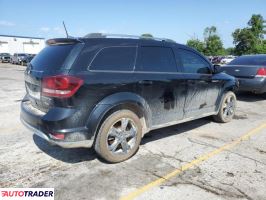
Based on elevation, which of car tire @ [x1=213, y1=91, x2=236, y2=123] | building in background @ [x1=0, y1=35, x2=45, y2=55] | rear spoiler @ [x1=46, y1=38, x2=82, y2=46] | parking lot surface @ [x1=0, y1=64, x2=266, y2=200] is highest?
building in background @ [x1=0, y1=35, x2=45, y2=55]

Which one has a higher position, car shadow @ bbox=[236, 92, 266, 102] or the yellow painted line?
car shadow @ bbox=[236, 92, 266, 102]

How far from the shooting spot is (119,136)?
4.29 meters

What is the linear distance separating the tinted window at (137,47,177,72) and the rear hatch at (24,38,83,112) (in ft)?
3.50

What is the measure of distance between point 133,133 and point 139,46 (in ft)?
4.51

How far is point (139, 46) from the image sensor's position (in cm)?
463

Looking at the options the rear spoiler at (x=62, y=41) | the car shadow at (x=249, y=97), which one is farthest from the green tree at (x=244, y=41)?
the rear spoiler at (x=62, y=41)

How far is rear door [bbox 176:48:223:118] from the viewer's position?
539 cm

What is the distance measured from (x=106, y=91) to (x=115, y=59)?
553mm

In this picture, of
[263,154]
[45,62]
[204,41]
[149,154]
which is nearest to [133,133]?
[149,154]

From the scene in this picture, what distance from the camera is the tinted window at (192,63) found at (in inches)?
212

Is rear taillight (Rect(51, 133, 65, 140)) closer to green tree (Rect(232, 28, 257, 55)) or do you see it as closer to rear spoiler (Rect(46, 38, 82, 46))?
rear spoiler (Rect(46, 38, 82, 46))

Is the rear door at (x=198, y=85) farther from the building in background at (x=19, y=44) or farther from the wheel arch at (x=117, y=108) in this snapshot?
the building in background at (x=19, y=44)

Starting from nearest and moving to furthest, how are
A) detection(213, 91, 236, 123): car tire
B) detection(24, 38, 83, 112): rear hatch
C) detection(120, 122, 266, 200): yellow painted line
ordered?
detection(120, 122, 266, 200): yellow painted line < detection(24, 38, 83, 112): rear hatch < detection(213, 91, 236, 123): car tire

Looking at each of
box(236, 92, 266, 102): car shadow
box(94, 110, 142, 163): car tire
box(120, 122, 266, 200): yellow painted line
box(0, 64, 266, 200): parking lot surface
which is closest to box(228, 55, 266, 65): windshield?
box(236, 92, 266, 102): car shadow
